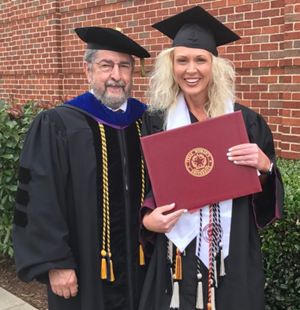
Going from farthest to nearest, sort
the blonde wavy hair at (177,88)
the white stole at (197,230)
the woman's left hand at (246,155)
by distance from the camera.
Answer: the blonde wavy hair at (177,88)
the white stole at (197,230)
the woman's left hand at (246,155)

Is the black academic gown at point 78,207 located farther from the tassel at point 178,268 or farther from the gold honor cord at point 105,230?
the tassel at point 178,268

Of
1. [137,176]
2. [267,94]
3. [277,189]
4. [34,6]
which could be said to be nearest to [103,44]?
[137,176]

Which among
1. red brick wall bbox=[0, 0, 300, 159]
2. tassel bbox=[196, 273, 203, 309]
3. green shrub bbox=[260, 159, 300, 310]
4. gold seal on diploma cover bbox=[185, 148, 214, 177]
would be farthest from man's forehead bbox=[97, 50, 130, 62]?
red brick wall bbox=[0, 0, 300, 159]

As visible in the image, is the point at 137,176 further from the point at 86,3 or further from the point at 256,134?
the point at 86,3

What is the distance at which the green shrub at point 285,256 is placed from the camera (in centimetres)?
241

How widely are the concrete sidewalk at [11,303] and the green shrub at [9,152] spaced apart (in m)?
0.38

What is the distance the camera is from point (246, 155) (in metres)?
1.76

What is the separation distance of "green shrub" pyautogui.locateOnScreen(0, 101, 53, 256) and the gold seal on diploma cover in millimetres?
2029

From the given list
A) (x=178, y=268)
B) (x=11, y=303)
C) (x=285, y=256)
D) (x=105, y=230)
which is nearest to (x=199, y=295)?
(x=178, y=268)

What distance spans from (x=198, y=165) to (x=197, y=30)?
2.18 ft

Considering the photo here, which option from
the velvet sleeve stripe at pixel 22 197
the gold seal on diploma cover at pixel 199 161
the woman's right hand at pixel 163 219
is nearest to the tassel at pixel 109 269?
the woman's right hand at pixel 163 219

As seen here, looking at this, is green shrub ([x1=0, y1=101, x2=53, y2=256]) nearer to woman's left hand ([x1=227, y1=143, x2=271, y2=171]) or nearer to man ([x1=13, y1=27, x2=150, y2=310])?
man ([x1=13, y1=27, x2=150, y2=310])

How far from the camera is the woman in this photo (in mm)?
1860

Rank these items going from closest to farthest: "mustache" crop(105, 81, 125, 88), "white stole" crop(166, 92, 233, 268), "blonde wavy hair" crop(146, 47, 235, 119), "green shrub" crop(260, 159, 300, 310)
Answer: "white stole" crop(166, 92, 233, 268)
"blonde wavy hair" crop(146, 47, 235, 119)
"mustache" crop(105, 81, 125, 88)
"green shrub" crop(260, 159, 300, 310)
